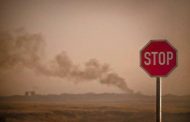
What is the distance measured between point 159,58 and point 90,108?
6.49 feet

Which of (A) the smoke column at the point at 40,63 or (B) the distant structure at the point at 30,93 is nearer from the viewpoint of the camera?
(A) the smoke column at the point at 40,63

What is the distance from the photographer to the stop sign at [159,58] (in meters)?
3.28

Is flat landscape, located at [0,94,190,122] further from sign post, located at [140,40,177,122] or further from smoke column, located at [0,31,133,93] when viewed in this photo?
sign post, located at [140,40,177,122]

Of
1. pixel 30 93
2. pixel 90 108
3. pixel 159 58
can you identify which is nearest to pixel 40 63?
pixel 30 93

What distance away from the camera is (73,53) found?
5070 mm

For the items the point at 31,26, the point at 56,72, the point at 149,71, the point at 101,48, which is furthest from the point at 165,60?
the point at 31,26

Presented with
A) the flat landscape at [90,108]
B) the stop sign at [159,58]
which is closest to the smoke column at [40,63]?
the flat landscape at [90,108]

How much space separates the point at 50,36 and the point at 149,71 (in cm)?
221

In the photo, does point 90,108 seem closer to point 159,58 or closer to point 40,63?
point 40,63

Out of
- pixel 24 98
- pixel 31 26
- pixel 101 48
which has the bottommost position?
pixel 24 98

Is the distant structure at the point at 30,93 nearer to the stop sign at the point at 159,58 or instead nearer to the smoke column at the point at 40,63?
the smoke column at the point at 40,63

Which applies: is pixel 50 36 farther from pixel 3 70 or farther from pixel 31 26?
pixel 3 70

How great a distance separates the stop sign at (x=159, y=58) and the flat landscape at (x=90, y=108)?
1627mm

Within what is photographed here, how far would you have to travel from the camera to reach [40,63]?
5113 mm
